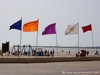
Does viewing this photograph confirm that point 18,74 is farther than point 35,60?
No

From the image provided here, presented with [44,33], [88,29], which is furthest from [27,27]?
[88,29]

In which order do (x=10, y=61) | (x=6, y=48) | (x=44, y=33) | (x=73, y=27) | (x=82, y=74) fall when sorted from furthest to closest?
(x=73, y=27) → (x=44, y=33) → (x=6, y=48) → (x=10, y=61) → (x=82, y=74)

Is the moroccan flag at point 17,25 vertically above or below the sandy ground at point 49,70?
above

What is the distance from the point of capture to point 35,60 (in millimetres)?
29484

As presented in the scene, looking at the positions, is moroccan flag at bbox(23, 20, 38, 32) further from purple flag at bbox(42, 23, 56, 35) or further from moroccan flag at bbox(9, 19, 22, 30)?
purple flag at bbox(42, 23, 56, 35)

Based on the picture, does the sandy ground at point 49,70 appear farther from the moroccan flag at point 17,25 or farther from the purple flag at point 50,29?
the purple flag at point 50,29

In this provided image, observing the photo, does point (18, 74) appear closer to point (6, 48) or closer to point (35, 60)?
point (35, 60)

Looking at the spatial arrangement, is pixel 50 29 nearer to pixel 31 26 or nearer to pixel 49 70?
pixel 31 26

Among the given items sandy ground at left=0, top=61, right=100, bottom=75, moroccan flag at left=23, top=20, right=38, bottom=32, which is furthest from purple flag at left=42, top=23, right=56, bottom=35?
sandy ground at left=0, top=61, right=100, bottom=75

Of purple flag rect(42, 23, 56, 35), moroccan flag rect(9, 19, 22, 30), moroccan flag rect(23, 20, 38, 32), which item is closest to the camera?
moroccan flag rect(9, 19, 22, 30)

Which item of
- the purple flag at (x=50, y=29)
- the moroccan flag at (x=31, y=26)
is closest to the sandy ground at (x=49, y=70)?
the moroccan flag at (x=31, y=26)

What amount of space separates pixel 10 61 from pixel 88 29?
18.6 m

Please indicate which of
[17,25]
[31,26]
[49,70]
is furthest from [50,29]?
[49,70]

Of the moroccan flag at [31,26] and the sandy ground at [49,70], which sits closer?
the sandy ground at [49,70]
